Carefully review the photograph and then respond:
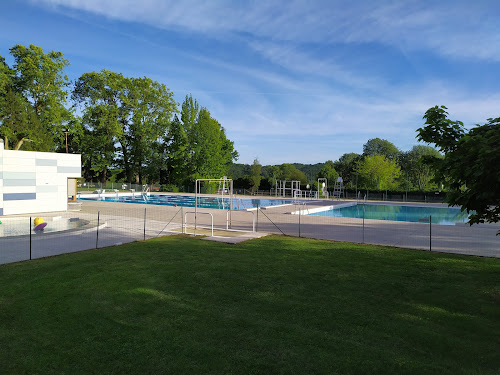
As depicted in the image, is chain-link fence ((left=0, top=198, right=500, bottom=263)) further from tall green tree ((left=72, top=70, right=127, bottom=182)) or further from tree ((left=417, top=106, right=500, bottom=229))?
tall green tree ((left=72, top=70, right=127, bottom=182))

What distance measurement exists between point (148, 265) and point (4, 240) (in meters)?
7.18

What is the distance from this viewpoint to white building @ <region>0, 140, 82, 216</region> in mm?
20062

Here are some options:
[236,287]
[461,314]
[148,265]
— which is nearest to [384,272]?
[461,314]

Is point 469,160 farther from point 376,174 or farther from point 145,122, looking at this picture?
point 376,174

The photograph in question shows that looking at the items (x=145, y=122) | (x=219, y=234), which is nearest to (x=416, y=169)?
(x=145, y=122)

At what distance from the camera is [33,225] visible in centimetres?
1595

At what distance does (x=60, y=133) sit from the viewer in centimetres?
4197

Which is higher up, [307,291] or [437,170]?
[437,170]

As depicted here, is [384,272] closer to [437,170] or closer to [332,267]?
[332,267]

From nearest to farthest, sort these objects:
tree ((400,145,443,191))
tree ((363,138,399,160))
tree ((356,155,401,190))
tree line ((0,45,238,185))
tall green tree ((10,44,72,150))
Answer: tall green tree ((10,44,72,150)) < tree line ((0,45,238,185)) < tree ((356,155,401,190)) < tree ((400,145,443,191)) < tree ((363,138,399,160))

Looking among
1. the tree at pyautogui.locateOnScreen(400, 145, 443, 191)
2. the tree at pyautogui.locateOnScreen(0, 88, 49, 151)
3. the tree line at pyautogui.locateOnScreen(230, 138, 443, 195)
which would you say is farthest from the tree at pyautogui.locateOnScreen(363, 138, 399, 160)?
the tree at pyautogui.locateOnScreen(0, 88, 49, 151)

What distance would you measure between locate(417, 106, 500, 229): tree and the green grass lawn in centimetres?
184

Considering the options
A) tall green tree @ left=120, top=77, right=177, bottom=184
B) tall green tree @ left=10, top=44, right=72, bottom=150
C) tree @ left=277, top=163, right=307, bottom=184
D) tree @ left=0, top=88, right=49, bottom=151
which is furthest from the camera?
tree @ left=277, top=163, right=307, bottom=184

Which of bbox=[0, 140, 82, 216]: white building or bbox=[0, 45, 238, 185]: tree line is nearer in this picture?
bbox=[0, 140, 82, 216]: white building
